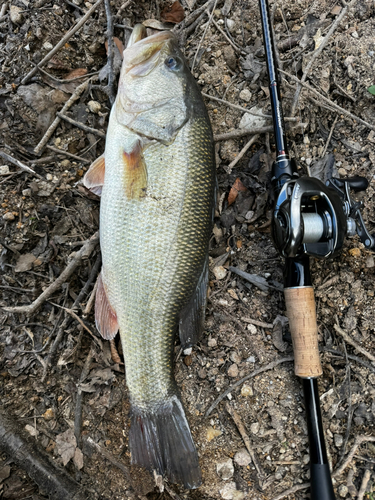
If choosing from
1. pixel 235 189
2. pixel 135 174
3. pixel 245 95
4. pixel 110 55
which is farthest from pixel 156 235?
pixel 110 55

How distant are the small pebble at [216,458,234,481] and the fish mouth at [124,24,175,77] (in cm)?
279

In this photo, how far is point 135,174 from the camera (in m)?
2.21

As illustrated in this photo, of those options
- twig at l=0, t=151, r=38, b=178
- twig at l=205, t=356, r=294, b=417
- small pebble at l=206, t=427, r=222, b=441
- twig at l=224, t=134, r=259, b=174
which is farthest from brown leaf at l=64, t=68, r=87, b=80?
small pebble at l=206, t=427, r=222, b=441

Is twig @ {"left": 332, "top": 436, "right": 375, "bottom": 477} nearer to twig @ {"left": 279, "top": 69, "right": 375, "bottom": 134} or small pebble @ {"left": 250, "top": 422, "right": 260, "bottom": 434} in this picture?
small pebble @ {"left": 250, "top": 422, "right": 260, "bottom": 434}

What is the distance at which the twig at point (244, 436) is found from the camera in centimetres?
235

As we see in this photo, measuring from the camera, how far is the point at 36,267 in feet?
8.60

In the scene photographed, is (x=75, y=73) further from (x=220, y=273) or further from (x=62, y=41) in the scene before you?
(x=220, y=273)

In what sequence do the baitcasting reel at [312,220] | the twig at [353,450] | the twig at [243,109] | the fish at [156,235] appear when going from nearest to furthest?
1. the baitcasting reel at [312,220]
2. the fish at [156,235]
3. the twig at [353,450]
4. the twig at [243,109]

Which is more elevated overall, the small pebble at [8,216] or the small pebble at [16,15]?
the small pebble at [16,15]

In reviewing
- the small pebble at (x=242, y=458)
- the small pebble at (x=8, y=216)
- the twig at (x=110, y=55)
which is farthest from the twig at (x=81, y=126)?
the small pebble at (x=242, y=458)

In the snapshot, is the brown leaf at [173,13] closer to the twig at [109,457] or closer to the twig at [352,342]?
the twig at [352,342]

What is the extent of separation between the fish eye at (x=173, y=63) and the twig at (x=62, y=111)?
0.75 meters

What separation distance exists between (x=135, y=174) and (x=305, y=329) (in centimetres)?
154

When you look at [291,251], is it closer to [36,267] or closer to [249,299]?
[249,299]
